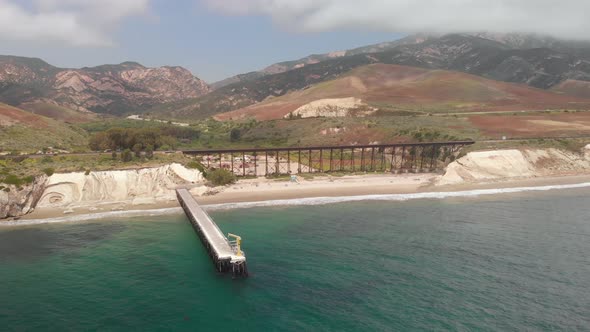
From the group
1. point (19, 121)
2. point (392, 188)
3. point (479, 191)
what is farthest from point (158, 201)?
point (19, 121)

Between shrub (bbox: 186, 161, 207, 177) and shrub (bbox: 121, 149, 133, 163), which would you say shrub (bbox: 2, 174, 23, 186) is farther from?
shrub (bbox: 186, 161, 207, 177)

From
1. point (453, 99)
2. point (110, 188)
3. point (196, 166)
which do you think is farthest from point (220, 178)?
point (453, 99)

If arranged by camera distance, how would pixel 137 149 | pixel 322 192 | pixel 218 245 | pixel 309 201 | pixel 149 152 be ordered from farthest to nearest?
pixel 137 149 → pixel 149 152 → pixel 322 192 → pixel 309 201 → pixel 218 245

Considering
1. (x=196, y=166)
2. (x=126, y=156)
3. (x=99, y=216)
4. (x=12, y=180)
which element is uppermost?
(x=126, y=156)

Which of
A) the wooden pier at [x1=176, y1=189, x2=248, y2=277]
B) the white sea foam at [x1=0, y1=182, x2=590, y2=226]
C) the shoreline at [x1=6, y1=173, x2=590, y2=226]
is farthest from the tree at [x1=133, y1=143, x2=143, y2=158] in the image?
the wooden pier at [x1=176, y1=189, x2=248, y2=277]

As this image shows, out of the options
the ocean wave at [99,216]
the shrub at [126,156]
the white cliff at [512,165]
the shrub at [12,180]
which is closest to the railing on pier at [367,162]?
the white cliff at [512,165]

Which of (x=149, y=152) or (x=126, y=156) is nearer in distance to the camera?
(x=126, y=156)

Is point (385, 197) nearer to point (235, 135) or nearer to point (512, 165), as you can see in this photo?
point (512, 165)

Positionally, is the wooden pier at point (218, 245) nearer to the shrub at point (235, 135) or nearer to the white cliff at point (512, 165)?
the white cliff at point (512, 165)
